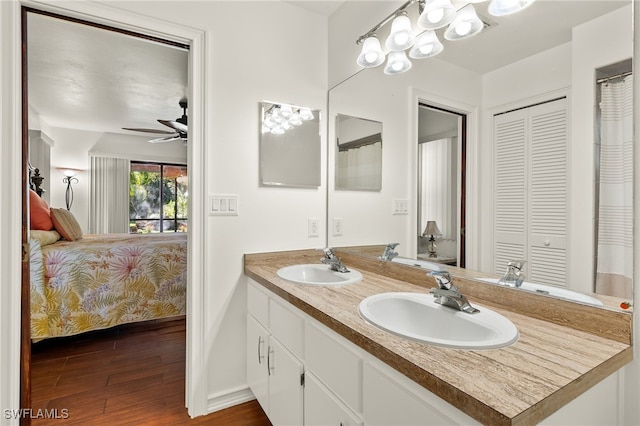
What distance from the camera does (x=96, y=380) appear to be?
207cm

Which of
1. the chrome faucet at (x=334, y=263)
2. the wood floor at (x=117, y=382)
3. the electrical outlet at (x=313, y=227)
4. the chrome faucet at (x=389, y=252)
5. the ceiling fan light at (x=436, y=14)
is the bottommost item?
the wood floor at (x=117, y=382)

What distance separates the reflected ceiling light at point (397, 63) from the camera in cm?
157

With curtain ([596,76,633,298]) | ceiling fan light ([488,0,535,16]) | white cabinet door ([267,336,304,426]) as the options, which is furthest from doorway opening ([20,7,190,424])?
Result: curtain ([596,76,633,298])

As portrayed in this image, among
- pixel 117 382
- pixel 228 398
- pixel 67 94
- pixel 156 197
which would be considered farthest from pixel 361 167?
pixel 156 197

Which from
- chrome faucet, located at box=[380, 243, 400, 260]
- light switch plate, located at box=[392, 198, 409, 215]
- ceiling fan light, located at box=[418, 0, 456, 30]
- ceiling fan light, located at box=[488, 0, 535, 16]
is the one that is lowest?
chrome faucet, located at box=[380, 243, 400, 260]

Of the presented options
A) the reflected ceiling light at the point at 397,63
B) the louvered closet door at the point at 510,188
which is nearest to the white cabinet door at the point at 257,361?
the louvered closet door at the point at 510,188

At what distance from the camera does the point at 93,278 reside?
261 cm

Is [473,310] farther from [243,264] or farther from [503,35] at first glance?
[243,264]

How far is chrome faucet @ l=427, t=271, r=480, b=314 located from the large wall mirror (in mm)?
230

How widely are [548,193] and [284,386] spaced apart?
1248 mm

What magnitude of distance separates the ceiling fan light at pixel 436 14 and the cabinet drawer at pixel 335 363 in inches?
51.4

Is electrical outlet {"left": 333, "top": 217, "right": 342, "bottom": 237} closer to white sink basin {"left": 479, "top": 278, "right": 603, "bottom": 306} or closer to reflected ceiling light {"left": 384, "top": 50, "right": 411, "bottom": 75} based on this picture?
reflected ceiling light {"left": 384, "top": 50, "right": 411, "bottom": 75}

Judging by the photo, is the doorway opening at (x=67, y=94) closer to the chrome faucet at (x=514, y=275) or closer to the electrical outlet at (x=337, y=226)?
the electrical outlet at (x=337, y=226)

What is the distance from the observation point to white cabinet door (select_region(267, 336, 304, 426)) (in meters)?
1.23
